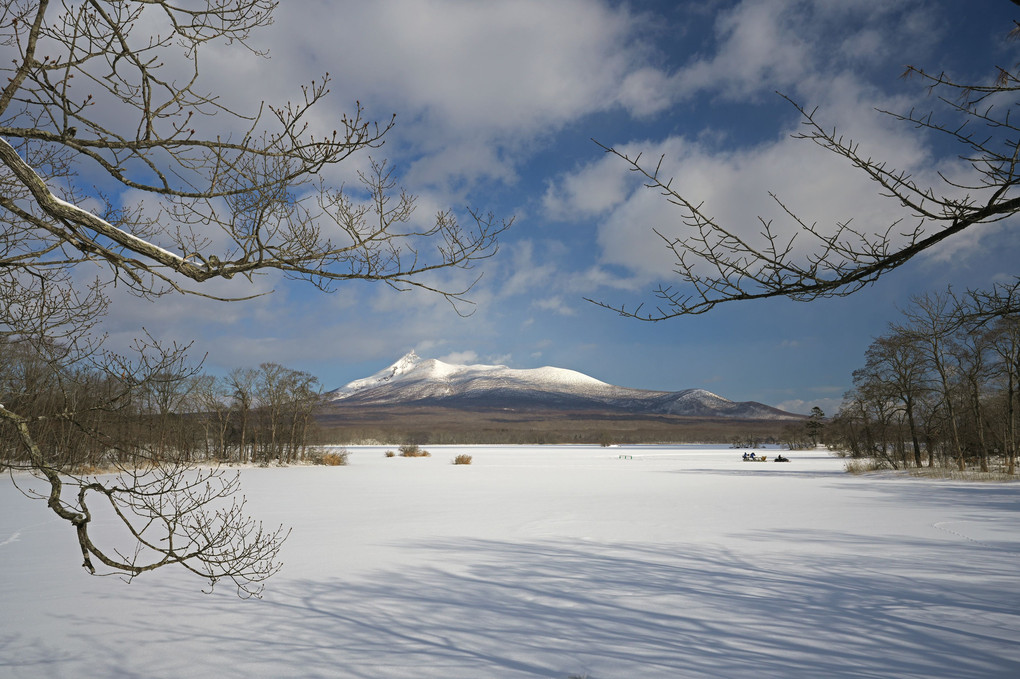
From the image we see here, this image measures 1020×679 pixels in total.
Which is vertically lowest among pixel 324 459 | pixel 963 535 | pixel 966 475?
pixel 324 459

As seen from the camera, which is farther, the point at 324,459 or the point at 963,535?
the point at 324,459

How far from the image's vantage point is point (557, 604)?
18.2 feet

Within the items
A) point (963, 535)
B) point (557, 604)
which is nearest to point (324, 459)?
point (963, 535)

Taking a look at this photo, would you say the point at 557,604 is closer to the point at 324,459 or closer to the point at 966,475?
the point at 966,475

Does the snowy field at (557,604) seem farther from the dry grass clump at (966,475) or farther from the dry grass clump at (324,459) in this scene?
the dry grass clump at (324,459)

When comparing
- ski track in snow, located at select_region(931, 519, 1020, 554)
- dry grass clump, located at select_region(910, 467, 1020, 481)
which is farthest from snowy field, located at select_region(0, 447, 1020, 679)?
dry grass clump, located at select_region(910, 467, 1020, 481)

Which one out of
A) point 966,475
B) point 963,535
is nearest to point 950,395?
point 966,475

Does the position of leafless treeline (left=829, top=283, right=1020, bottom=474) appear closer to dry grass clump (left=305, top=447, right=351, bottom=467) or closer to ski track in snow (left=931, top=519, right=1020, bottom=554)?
ski track in snow (left=931, top=519, right=1020, bottom=554)

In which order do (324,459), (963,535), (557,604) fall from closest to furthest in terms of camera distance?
(557,604) → (963,535) → (324,459)

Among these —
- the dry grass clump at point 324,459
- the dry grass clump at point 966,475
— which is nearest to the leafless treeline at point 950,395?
the dry grass clump at point 966,475

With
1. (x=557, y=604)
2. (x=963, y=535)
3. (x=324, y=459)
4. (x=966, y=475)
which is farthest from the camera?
(x=324, y=459)

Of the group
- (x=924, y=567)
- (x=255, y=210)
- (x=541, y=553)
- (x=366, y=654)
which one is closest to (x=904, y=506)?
(x=924, y=567)

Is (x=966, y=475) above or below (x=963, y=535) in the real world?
below

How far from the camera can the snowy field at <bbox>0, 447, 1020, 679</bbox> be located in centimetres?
423
